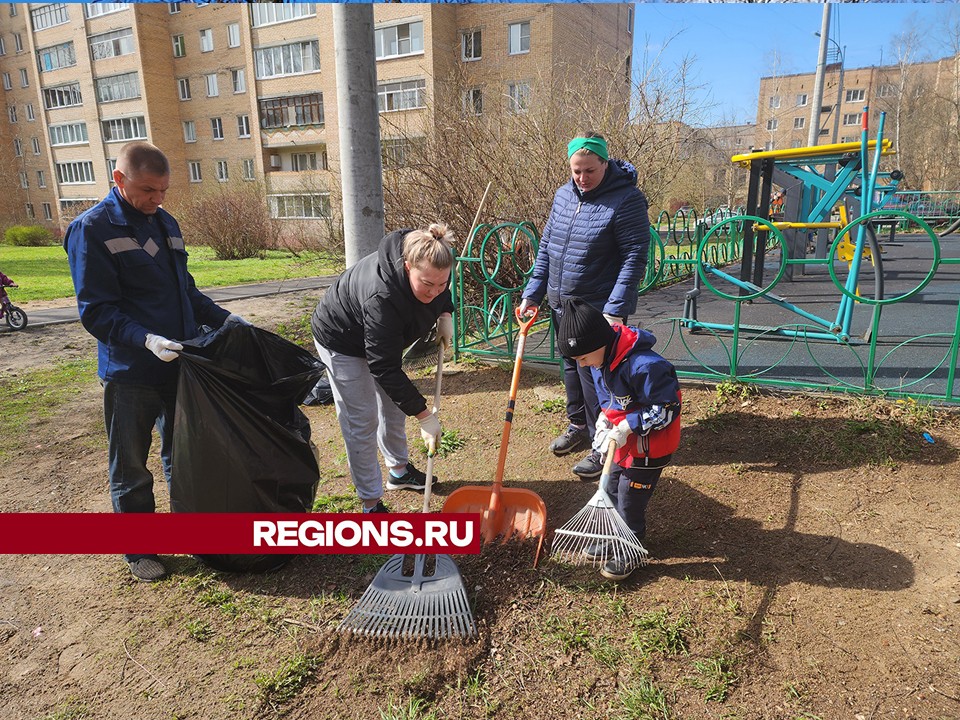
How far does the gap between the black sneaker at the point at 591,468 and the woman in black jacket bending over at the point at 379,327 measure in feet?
3.18

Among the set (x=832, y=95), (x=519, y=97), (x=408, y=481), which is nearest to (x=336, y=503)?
(x=408, y=481)

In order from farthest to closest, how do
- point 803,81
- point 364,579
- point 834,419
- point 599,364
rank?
point 803,81, point 834,419, point 364,579, point 599,364

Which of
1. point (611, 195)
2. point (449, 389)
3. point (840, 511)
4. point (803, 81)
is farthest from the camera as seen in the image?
point (803, 81)

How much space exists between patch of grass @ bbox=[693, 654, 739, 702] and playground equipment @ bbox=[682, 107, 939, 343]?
84.7 inches

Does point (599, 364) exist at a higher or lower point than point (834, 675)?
higher

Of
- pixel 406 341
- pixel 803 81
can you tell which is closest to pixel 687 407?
pixel 406 341

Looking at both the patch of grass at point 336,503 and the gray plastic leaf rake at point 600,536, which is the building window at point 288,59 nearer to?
the patch of grass at point 336,503

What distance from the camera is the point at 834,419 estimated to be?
3.21 meters

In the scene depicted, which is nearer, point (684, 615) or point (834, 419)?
point (684, 615)

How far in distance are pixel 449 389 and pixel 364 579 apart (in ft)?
7.18

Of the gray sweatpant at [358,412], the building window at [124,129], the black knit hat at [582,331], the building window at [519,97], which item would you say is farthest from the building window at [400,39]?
the black knit hat at [582,331]

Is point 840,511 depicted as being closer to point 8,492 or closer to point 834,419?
point 834,419

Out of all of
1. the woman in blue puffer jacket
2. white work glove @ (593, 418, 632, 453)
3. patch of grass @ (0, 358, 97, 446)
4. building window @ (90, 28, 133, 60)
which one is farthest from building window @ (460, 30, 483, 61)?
white work glove @ (593, 418, 632, 453)

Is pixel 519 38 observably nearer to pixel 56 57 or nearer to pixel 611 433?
pixel 611 433
